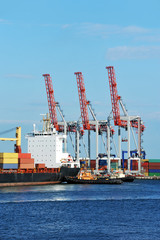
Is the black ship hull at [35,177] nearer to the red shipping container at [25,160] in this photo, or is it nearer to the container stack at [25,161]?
the container stack at [25,161]

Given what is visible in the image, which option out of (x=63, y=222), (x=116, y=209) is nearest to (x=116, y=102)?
(x=116, y=209)

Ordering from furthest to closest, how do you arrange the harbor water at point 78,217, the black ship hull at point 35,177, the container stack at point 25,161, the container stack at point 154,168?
the container stack at point 154,168
the container stack at point 25,161
the black ship hull at point 35,177
the harbor water at point 78,217

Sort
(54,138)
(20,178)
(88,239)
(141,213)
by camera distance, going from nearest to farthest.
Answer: (88,239), (141,213), (20,178), (54,138)

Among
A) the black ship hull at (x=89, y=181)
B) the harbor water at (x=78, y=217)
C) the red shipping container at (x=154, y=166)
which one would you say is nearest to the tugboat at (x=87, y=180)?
the black ship hull at (x=89, y=181)

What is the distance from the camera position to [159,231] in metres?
34.5

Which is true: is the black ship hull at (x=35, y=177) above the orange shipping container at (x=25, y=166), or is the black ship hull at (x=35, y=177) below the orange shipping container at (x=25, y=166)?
below

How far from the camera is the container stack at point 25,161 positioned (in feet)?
254

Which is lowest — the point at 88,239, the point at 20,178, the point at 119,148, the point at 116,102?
the point at 88,239

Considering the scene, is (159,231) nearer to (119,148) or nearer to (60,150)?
(60,150)

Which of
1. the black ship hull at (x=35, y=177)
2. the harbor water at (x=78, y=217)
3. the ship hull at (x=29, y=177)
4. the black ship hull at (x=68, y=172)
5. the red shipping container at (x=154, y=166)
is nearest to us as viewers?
the harbor water at (x=78, y=217)

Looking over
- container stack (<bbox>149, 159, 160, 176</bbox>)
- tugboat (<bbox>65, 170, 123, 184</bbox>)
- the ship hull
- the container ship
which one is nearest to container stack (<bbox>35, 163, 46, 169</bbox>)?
the container ship

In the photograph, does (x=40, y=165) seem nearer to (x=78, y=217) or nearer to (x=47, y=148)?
(x=47, y=148)

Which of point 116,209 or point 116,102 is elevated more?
point 116,102

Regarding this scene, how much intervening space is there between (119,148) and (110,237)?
77.1 metres
